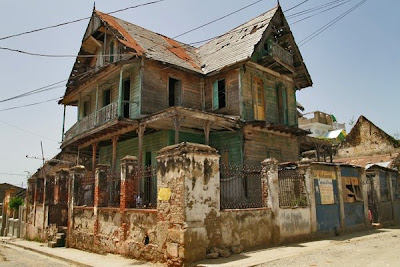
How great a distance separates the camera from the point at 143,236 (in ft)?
28.0

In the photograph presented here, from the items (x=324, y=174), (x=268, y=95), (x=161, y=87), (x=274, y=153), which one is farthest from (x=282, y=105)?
(x=324, y=174)

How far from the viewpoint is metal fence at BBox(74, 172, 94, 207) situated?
12617mm

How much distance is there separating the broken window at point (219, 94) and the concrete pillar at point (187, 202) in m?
8.92

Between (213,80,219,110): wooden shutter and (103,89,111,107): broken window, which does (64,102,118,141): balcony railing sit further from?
(213,80,219,110): wooden shutter

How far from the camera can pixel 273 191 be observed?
32.6 ft

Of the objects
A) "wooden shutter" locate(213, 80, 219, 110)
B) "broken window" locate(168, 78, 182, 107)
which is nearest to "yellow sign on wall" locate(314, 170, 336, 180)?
"wooden shutter" locate(213, 80, 219, 110)

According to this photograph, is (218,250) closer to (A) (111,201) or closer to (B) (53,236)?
(A) (111,201)

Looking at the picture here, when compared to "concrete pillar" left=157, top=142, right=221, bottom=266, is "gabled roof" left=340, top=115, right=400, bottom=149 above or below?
above

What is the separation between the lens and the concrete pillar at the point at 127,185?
31.1 feet

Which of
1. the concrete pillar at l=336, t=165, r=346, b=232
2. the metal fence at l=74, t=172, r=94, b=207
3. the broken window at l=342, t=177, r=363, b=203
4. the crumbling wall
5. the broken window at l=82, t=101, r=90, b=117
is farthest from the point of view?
the broken window at l=82, t=101, r=90, b=117

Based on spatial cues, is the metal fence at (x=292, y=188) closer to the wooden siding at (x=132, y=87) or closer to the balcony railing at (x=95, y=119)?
the wooden siding at (x=132, y=87)

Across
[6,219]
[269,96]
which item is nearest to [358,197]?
[269,96]

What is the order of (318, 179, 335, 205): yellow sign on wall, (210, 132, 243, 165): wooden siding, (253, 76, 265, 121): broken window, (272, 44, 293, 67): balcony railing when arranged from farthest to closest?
(272, 44, 293, 67): balcony railing
(253, 76, 265, 121): broken window
(210, 132, 243, 165): wooden siding
(318, 179, 335, 205): yellow sign on wall

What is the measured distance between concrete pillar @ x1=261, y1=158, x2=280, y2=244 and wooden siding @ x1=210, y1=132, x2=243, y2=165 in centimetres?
525
